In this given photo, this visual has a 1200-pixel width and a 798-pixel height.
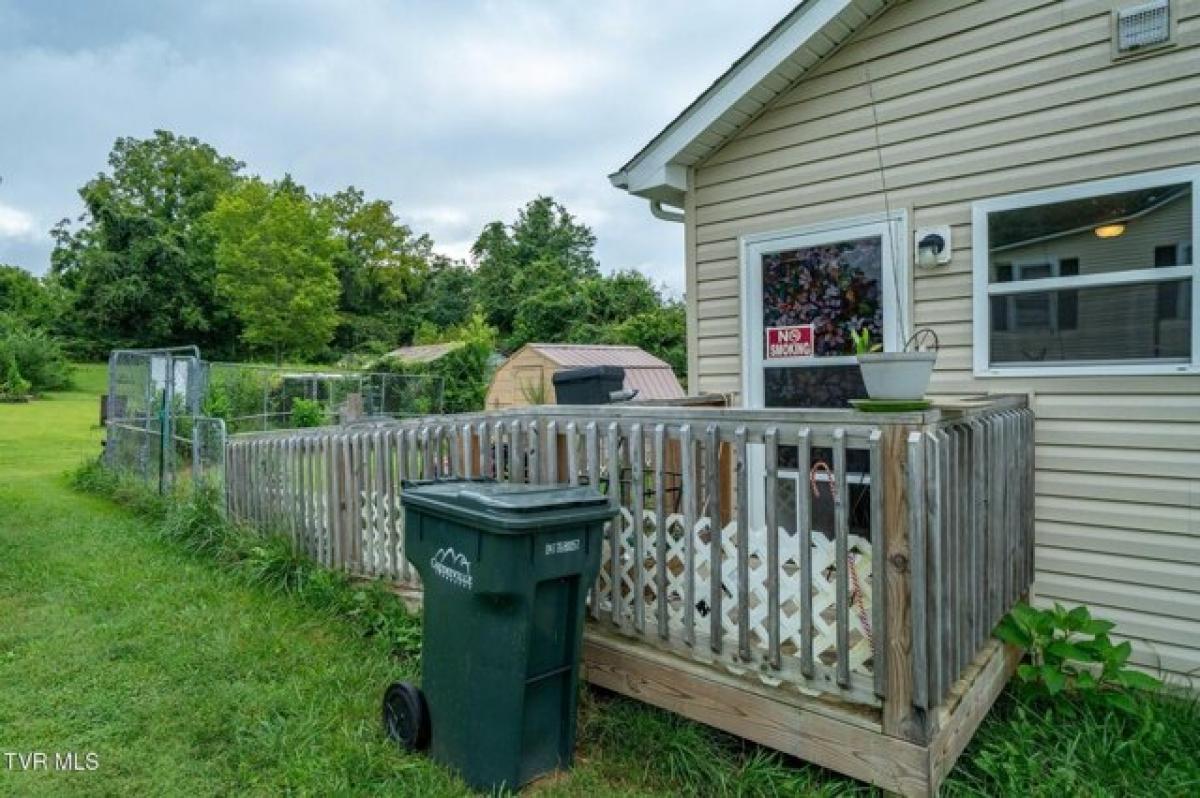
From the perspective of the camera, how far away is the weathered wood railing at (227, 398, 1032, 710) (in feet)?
7.08

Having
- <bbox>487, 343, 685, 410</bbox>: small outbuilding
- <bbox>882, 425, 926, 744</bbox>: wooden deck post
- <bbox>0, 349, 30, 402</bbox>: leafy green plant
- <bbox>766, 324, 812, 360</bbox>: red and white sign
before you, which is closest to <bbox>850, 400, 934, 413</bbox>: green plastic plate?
<bbox>882, 425, 926, 744</bbox>: wooden deck post

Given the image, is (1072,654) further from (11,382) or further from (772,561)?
(11,382)

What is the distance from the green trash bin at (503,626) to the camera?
91.0 inches

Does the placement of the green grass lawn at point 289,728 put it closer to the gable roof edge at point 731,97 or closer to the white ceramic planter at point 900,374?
the white ceramic planter at point 900,374

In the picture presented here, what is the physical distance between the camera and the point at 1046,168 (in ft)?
11.0

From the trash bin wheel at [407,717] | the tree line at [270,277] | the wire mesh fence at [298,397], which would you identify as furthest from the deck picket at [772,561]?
the tree line at [270,277]

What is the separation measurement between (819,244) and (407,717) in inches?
128

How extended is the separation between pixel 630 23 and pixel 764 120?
546 centimetres

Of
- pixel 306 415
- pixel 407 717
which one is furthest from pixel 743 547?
pixel 306 415

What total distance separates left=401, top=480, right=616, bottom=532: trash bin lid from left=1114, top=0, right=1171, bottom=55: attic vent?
10.2ft

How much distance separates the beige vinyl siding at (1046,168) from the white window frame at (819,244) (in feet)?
0.22

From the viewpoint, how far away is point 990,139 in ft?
11.5

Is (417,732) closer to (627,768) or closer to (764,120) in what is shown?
(627,768)

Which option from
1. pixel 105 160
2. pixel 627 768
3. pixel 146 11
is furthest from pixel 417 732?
pixel 105 160
